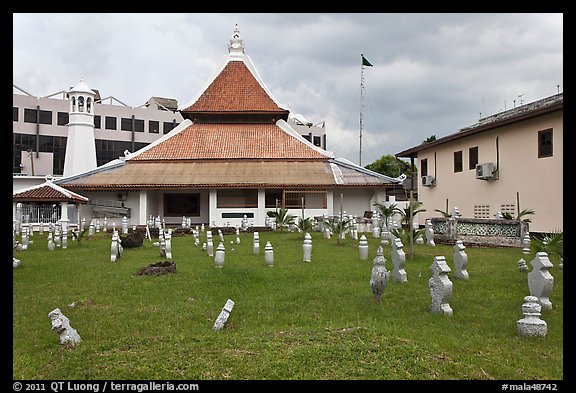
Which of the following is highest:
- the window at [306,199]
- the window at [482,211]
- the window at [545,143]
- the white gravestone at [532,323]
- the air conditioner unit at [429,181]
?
the window at [545,143]

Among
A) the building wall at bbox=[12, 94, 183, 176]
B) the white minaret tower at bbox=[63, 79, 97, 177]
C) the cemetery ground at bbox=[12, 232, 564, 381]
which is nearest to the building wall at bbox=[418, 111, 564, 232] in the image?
the cemetery ground at bbox=[12, 232, 564, 381]

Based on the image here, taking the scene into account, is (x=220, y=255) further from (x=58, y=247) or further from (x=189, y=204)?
(x=189, y=204)

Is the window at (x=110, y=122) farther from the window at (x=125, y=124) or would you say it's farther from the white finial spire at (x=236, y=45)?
the white finial spire at (x=236, y=45)

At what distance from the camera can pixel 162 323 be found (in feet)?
24.0

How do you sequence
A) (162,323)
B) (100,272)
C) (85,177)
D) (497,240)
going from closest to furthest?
(162,323) → (100,272) → (497,240) → (85,177)

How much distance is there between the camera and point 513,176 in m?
20.7

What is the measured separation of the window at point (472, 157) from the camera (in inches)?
940

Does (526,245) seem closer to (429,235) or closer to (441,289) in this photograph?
(429,235)

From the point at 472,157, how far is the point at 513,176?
12.2ft

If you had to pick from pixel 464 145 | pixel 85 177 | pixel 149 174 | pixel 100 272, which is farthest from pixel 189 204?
pixel 100 272

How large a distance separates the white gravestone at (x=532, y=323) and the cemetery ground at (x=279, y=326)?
5.5 inches

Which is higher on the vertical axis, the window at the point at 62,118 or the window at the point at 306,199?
the window at the point at 62,118

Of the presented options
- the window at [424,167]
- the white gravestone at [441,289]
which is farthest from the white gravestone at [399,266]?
the window at [424,167]
